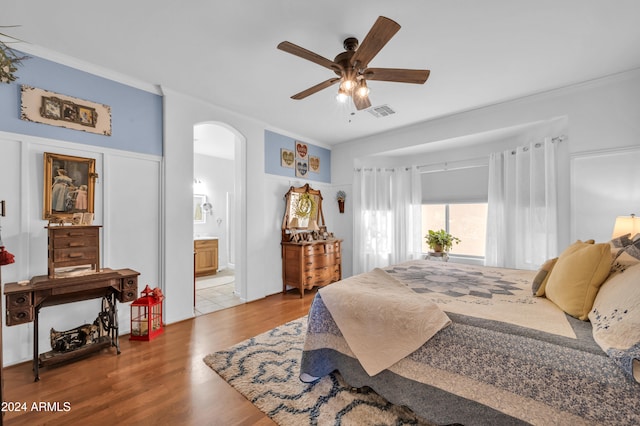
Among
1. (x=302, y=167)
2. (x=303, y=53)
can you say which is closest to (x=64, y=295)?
(x=303, y=53)

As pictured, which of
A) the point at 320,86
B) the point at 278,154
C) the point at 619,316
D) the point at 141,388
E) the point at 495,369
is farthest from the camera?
the point at 278,154

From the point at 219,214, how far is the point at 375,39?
5772 millimetres

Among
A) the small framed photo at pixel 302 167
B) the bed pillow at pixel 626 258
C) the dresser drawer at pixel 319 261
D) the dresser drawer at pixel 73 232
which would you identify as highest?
the small framed photo at pixel 302 167

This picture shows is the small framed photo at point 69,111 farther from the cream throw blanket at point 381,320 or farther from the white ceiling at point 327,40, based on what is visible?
the cream throw blanket at point 381,320

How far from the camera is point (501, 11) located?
2.00 meters

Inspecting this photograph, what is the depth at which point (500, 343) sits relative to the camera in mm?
1377

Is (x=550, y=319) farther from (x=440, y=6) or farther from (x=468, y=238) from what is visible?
(x=468, y=238)

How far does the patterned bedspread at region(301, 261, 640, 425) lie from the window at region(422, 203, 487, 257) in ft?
8.92

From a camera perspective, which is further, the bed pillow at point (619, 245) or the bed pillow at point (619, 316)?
the bed pillow at point (619, 245)

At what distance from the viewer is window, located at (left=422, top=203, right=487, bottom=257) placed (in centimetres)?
444

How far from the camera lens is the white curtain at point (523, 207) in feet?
11.2

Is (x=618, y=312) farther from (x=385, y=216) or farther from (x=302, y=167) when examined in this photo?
(x=302, y=167)

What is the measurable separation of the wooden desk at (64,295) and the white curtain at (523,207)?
4.49m

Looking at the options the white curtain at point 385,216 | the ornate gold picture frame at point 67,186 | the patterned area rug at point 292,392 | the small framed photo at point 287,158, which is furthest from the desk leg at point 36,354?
the white curtain at point 385,216
